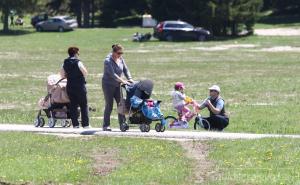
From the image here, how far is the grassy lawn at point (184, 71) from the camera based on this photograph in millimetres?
25156

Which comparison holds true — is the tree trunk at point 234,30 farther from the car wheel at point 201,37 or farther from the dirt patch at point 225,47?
the dirt patch at point 225,47

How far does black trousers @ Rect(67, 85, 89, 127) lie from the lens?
19750 mm

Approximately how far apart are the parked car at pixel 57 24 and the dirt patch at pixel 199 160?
73.0 metres

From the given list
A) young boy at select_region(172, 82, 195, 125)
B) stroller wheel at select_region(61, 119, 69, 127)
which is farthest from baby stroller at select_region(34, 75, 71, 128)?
young boy at select_region(172, 82, 195, 125)

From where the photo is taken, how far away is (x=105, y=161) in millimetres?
14820

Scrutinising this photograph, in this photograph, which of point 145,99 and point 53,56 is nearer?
point 145,99

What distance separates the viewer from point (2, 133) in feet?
60.9

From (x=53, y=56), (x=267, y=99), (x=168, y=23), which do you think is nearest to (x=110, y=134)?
(x=267, y=99)

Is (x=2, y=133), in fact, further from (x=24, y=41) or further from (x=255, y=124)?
(x=24, y=41)

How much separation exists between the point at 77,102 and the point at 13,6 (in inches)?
2770

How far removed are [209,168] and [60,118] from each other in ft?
23.5

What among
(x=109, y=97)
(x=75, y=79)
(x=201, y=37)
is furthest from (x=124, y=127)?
(x=201, y=37)

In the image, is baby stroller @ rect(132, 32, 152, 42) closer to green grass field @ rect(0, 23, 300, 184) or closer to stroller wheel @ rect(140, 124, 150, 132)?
green grass field @ rect(0, 23, 300, 184)

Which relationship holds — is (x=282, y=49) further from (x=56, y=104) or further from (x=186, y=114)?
(x=56, y=104)
